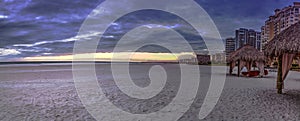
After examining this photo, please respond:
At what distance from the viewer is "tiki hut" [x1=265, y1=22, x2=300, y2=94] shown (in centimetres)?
686

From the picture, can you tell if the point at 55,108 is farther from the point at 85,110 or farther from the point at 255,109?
the point at 255,109

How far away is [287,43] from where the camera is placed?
704 cm

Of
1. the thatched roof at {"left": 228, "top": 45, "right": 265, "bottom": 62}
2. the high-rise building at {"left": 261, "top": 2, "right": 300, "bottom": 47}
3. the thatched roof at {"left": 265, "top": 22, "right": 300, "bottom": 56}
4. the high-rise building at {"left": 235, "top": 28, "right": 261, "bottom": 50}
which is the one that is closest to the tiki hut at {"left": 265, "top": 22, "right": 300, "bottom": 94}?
the thatched roof at {"left": 265, "top": 22, "right": 300, "bottom": 56}

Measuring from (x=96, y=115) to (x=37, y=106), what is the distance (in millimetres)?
2095

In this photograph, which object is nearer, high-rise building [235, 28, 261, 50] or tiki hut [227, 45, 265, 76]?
tiki hut [227, 45, 265, 76]

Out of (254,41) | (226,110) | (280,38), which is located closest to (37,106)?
(226,110)

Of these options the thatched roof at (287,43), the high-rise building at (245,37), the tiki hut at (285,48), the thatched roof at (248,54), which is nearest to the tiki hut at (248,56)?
the thatched roof at (248,54)

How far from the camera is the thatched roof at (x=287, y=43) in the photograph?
679 centimetres

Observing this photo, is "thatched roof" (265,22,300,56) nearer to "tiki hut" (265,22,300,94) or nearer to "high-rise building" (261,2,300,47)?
"tiki hut" (265,22,300,94)

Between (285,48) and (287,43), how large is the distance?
16 cm

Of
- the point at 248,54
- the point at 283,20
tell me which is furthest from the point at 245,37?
Result: the point at 248,54

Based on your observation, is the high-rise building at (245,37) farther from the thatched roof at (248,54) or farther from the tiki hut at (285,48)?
the tiki hut at (285,48)

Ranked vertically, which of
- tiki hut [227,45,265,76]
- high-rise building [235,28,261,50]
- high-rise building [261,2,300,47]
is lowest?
tiki hut [227,45,265,76]

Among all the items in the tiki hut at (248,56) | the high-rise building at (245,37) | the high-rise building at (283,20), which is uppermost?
the high-rise building at (283,20)
